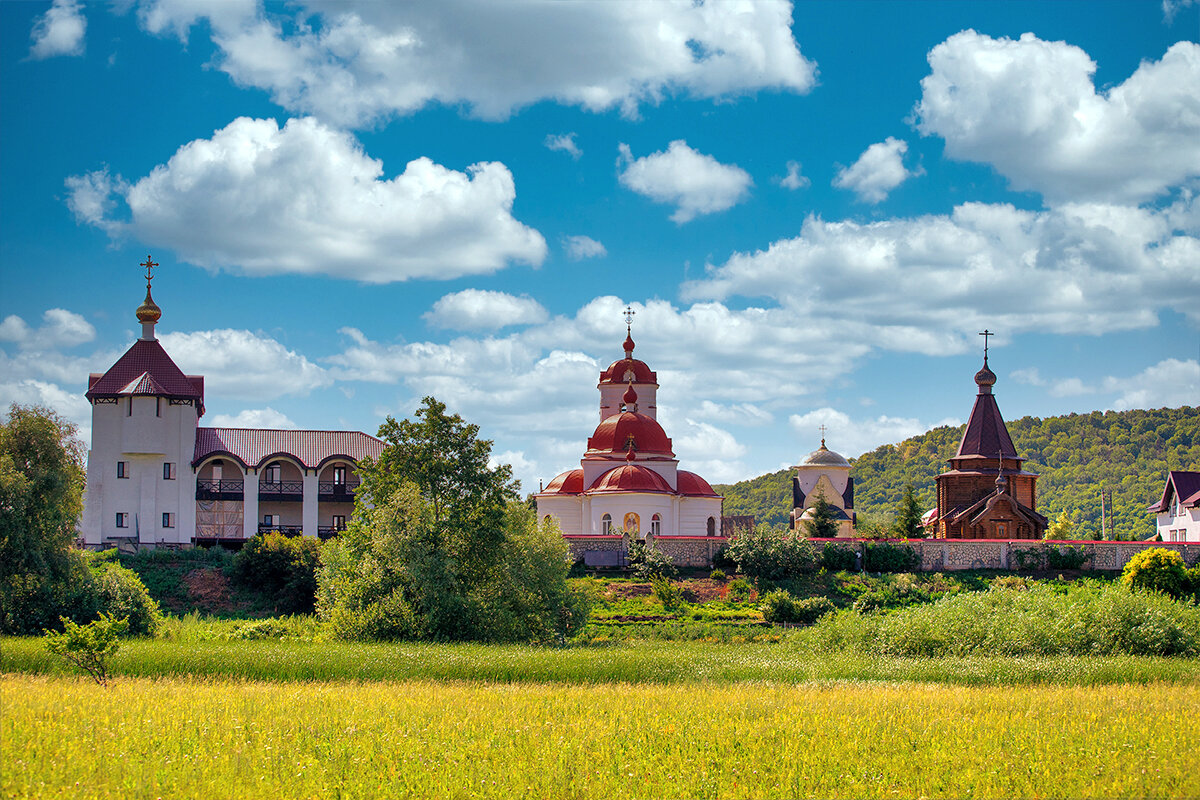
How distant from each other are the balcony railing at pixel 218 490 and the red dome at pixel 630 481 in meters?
17.2

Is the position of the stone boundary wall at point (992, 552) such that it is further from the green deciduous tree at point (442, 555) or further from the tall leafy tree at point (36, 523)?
the tall leafy tree at point (36, 523)

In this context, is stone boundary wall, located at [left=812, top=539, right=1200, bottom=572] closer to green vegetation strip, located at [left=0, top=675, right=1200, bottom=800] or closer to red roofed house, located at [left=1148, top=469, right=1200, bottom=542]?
red roofed house, located at [left=1148, top=469, right=1200, bottom=542]

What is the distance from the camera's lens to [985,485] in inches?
2470

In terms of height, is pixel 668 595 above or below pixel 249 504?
below

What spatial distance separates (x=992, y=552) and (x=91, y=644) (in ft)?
135

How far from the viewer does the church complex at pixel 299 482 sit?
170 feet

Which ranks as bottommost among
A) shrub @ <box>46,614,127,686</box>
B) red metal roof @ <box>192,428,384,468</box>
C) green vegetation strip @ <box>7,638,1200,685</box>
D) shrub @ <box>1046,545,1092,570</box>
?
green vegetation strip @ <box>7,638,1200,685</box>

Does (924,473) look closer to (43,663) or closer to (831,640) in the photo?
(831,640)

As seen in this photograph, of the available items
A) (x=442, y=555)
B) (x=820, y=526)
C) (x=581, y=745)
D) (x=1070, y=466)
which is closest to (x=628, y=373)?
(x=820, y=526)

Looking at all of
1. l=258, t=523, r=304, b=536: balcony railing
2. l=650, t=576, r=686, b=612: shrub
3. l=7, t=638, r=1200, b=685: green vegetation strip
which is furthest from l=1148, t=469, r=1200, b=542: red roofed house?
l=258, t=523, r=304, b=536: balcony railing

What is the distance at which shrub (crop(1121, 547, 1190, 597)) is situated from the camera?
1802 inches

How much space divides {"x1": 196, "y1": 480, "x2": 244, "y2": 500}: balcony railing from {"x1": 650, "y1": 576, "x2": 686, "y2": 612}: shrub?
822 inches

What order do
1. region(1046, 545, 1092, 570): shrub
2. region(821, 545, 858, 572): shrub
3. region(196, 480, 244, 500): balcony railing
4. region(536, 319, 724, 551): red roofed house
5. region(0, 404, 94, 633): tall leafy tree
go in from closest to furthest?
region(0, 404, 94, 633): tall leafy tree → region(821, 545, 858, 572): shrub → region(1046, 545, 1092, 570): shrub → region(196, 480, 244, 500): balcony railing → region(536, 319, 724, 551): red roofed house

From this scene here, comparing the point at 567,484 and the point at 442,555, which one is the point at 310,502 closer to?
the point at 567,484
